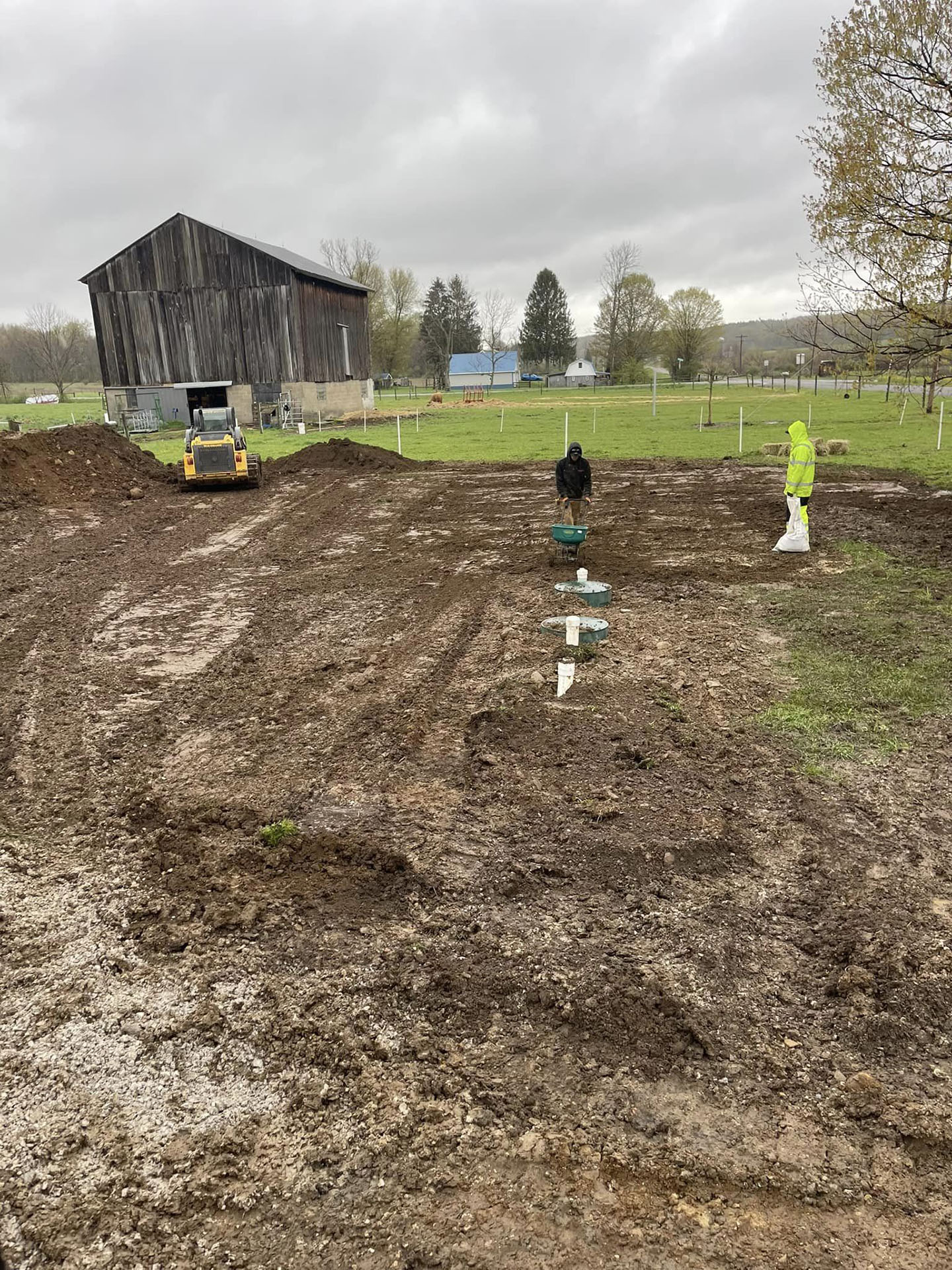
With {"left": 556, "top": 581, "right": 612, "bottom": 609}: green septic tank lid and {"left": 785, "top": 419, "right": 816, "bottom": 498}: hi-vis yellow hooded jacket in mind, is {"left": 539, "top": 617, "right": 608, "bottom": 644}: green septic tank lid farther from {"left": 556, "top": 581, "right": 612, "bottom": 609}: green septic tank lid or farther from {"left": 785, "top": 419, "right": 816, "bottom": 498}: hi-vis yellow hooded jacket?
{"left": 785, "top": 419, "right": 816, "bottom": 498}: hi-vis yellow hooded jacket

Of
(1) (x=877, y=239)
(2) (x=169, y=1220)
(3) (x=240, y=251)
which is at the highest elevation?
(3) (x=240, y=251)

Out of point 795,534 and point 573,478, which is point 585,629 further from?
point 795,534

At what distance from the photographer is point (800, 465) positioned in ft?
41.0

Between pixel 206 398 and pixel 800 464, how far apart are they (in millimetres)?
37596

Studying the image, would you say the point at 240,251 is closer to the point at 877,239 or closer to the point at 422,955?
the point at 877,239

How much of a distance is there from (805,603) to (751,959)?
7230mm

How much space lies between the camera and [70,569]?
1377 cm

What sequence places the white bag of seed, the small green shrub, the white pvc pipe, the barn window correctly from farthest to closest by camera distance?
the barn window, the white bag of seed, the white pvc pipe, the small green shrub

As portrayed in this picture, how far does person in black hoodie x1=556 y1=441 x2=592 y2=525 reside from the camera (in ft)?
42.2

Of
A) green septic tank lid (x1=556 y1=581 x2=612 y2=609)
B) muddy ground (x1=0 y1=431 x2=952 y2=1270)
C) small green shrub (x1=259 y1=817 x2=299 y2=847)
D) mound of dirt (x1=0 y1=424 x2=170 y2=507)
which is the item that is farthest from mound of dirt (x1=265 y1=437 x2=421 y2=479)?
small green shrub (x1=259 y1=817 x2=299 y2=847)

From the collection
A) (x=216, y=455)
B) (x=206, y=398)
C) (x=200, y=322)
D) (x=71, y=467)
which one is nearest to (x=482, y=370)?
(x=206, y=398)

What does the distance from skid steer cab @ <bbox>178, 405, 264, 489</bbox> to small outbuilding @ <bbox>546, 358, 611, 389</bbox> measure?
281 feet

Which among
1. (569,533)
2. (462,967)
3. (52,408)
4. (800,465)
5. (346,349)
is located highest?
(346,349)

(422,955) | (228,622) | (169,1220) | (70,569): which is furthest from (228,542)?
(169,1220)
